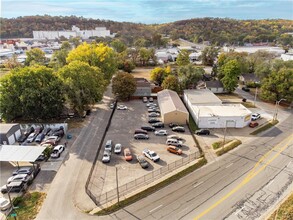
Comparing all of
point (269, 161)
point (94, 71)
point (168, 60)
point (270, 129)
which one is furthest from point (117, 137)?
point (168, 60)

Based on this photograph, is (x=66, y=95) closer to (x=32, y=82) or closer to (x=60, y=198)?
(x=32, y=82)

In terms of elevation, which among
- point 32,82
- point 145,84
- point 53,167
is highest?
point 32,82

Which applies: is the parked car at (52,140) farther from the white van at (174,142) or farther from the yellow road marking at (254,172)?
the yellow road marking at (254,172)

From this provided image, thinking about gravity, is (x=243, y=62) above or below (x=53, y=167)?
above

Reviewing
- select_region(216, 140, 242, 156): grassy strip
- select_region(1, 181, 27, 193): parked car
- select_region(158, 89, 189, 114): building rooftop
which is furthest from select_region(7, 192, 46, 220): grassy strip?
select_region(158, 89, 189, 114): building rooftop

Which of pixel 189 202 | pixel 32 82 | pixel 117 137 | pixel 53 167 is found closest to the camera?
pixel 189 202

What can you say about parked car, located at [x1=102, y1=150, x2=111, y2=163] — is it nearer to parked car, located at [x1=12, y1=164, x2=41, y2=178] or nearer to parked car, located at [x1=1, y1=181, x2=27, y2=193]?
parked car, located at [x1=12, y1=164, x2=41, y2=178]

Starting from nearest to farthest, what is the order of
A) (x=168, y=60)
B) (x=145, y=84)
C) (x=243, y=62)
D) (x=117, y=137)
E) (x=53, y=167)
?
(x=53, y=167) < (x=117, y=137) < (x=145, y=84) < (x=243, y=62) < (x=168, y=60)
